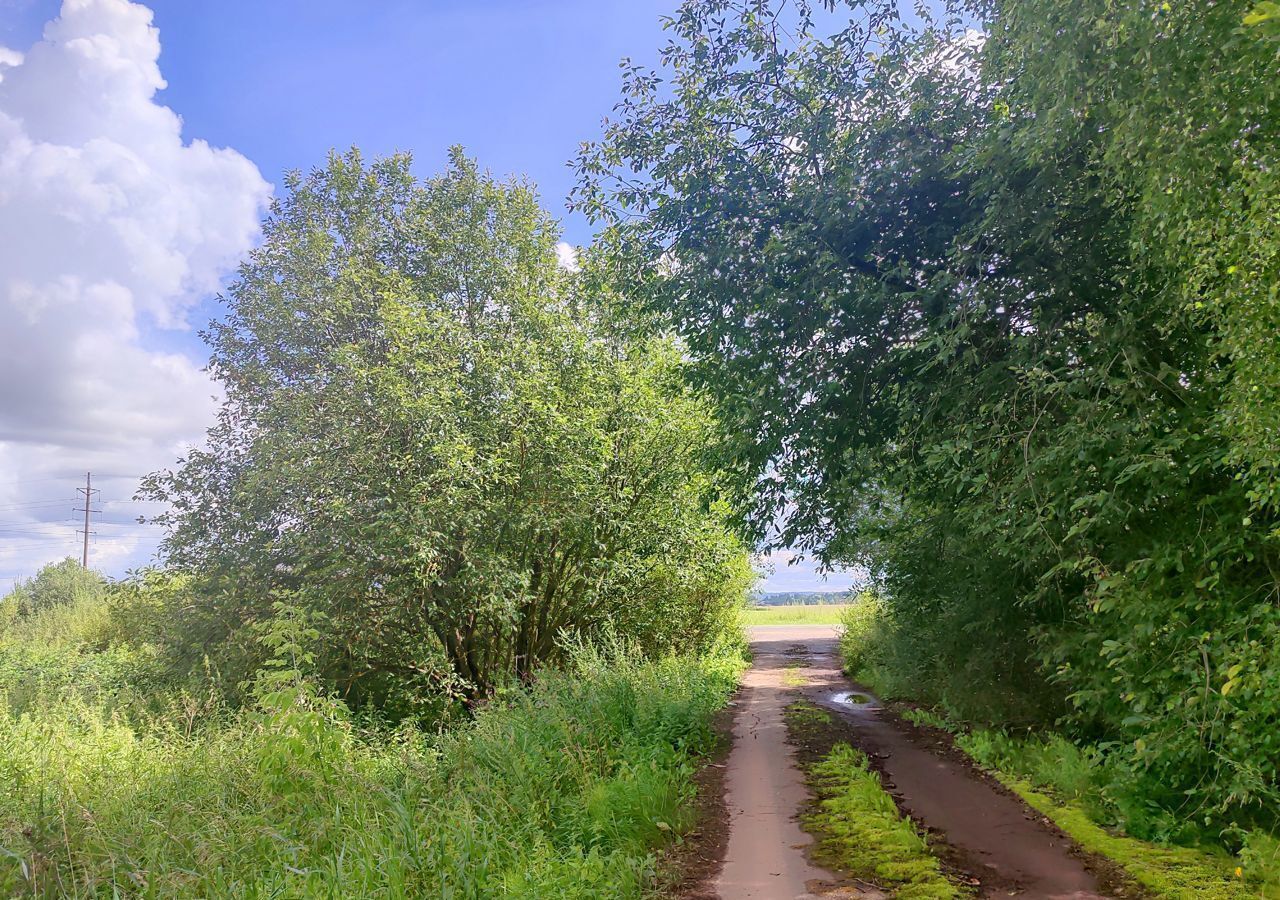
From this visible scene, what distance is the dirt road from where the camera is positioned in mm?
5305

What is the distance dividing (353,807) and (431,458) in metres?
7.05

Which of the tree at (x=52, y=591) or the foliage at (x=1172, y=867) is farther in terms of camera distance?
the tree at (x=52, y=591)

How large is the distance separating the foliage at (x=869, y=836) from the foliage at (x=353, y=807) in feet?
4.34

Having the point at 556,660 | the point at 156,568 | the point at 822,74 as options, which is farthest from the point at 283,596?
the point at 822,74

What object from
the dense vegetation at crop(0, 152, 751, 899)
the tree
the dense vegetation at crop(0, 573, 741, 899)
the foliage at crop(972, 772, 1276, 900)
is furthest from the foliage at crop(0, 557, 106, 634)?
the foliage at crop(972, 772, 1276, 900)

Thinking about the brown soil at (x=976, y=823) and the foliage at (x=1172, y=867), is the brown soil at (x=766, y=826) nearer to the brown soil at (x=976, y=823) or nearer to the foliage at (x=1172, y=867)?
the brown soil at (x=976, y=823)

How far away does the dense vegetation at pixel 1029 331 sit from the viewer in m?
4.30

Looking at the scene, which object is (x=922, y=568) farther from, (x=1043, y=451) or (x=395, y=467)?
(x=395, y=467)

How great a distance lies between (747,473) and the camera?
9.66 meters

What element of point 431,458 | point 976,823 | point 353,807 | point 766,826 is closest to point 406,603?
point 431,458

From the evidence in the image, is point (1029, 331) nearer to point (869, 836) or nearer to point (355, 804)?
point (869, 836)

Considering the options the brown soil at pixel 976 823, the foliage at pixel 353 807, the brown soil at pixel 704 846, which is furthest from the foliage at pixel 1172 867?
the foliage at pixel 353 807

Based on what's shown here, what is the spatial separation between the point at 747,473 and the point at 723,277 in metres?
2.54

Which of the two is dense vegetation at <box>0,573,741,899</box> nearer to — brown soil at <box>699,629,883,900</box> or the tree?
brown soil at <box>699,629,883,900</box>
